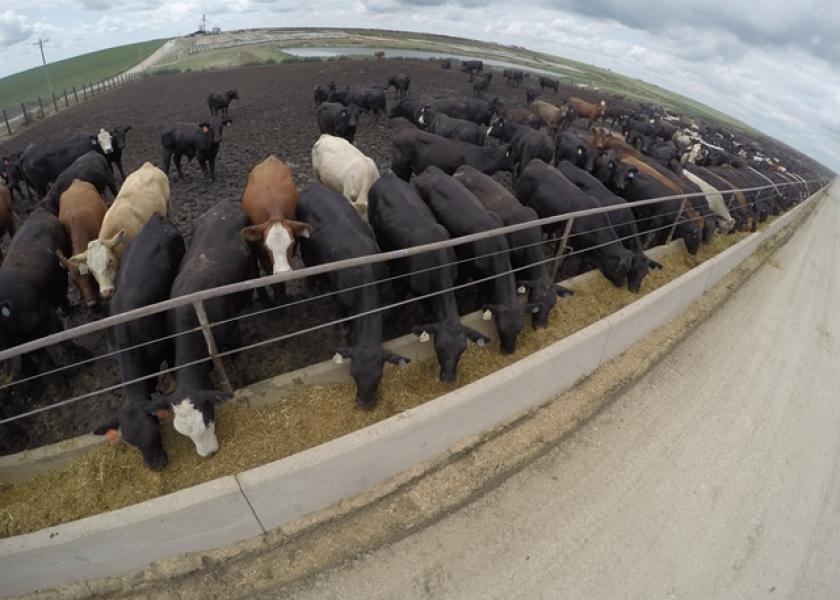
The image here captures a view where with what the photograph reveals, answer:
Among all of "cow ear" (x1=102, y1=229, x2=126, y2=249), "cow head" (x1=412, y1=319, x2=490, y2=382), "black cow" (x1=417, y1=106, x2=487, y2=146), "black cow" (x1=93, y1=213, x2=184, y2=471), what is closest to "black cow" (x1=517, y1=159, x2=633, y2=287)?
"cow head" (x1=412, y1=319, x2=490, y2=382)

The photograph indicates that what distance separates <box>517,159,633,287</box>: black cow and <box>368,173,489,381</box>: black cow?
2.13 meters

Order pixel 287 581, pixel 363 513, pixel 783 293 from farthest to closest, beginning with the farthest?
pixel 783 293, pixel 363 513, pixel 287 581

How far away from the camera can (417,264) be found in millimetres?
5367

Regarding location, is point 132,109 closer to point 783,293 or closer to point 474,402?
point 474,402

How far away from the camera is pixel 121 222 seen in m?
6.27

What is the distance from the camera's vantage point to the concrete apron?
3117mm

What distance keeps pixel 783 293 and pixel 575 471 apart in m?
7.68

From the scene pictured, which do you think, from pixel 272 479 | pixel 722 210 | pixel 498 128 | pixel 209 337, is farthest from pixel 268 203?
pixel 722 210

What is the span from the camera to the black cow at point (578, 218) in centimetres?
676

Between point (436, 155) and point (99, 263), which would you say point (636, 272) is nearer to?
point (436, 155)

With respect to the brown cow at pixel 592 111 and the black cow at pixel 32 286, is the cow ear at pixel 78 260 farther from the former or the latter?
the brown cow at pixel 592 111

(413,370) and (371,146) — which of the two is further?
(371,146)

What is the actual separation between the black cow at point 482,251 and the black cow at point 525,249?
10.2 inches

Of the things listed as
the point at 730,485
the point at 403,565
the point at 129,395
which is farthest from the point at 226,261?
the point at 730,485
